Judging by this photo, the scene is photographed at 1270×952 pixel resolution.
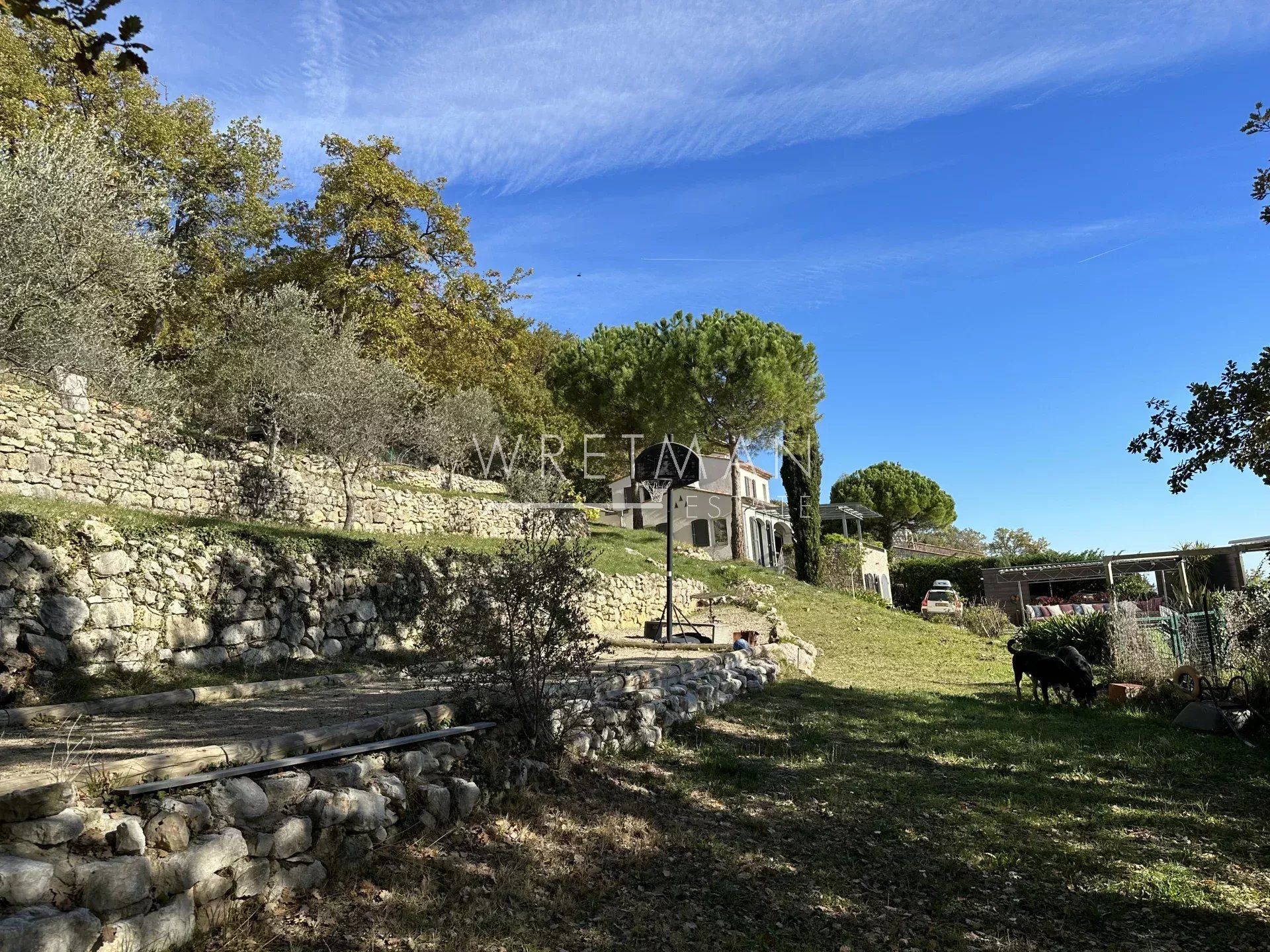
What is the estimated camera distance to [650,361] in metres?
32.3

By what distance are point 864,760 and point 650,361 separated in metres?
26.2

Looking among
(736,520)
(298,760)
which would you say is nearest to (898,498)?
(736,520)

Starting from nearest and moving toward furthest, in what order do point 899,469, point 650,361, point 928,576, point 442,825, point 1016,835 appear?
point 442,825 → point 1016,835 → point 650,361 → point 928,576 → point 899,469

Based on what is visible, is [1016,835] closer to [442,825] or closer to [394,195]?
[442,825]

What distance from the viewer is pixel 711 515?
34062 millimetres

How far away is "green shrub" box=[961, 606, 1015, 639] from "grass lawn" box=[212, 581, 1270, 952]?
13193 mm

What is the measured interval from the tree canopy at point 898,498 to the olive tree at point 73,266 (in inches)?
1742

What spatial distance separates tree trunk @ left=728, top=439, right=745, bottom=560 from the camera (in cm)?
3084

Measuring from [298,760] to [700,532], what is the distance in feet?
103

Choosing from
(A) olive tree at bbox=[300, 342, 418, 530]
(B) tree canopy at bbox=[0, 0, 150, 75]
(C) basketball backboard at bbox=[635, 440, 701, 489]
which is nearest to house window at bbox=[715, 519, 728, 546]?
(C) basketball backboard at bbox=[635, 440, 701, 489]

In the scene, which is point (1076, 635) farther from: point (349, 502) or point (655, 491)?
point (655, 491)

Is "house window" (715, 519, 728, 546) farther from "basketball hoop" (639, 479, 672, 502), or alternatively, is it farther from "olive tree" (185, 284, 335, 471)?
"olive tree" (185, 284, 335, 471)

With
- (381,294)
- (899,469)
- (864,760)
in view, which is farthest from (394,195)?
(899,469)

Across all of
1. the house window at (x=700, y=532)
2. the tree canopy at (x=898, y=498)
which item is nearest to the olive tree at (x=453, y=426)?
the house window at (x=700, y=532)
